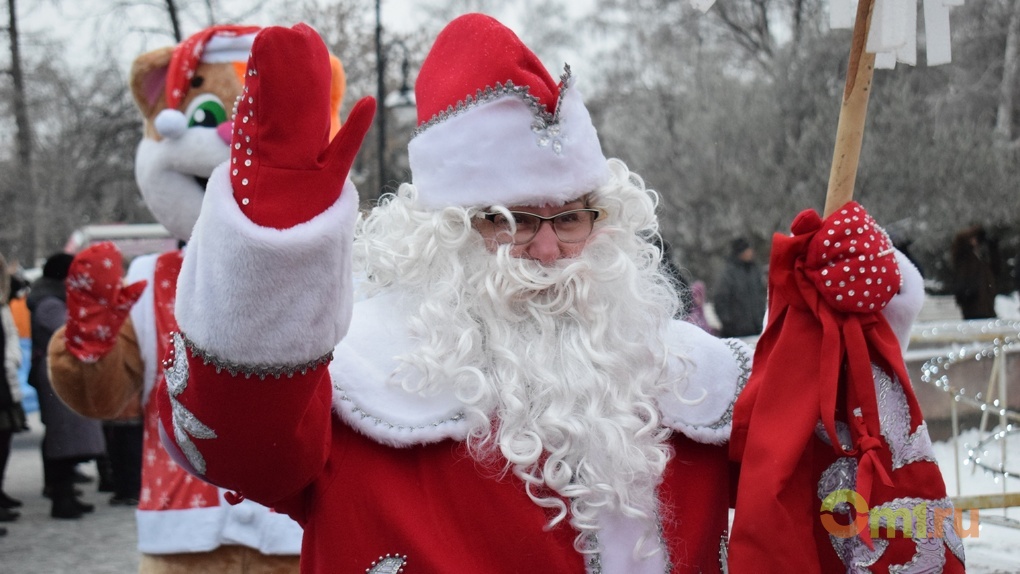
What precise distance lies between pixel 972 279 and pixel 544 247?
1001 cm

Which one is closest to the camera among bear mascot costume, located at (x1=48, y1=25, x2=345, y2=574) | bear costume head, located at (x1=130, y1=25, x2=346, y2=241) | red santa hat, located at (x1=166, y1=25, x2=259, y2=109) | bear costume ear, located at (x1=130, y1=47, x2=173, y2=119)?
bear mascot costume, located at (x1=48, y1=25, x2=345, y2=574)

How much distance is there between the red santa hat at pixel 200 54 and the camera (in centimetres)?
415

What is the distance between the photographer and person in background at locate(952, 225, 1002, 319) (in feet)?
36.9

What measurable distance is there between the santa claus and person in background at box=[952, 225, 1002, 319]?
9549 millimetres

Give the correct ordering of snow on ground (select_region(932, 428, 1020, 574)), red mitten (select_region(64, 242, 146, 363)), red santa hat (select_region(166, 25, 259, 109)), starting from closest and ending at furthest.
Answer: red mitten (select_region(64, 242, 146, 363)) → red santa hat (select_region(166, 25, 259, 109)) → snow on ground (select_region(932, 428, 1020, 574))

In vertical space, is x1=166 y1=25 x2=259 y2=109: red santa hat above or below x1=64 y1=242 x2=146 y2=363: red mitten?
above

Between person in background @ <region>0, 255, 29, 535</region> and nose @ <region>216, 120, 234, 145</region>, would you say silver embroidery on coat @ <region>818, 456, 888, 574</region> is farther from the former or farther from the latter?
person in background @ <region>0, 255, 29, 535</region>

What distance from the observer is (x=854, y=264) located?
214 cm

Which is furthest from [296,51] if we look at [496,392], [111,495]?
[111,495]

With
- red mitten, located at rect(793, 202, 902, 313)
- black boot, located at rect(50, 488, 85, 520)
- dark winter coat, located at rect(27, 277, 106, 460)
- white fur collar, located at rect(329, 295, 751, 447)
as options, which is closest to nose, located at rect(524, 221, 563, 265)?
white fur collar, located at rect(329, 295, 751, 447)

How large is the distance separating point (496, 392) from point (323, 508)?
15.7 inches

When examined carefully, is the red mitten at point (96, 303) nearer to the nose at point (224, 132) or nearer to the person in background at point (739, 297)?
the nose at point (224, 132)

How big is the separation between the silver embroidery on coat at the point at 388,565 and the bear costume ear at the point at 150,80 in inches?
105

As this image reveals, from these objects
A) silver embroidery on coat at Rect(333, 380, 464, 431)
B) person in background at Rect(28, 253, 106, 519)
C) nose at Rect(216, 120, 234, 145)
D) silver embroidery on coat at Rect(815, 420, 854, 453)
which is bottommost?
person in background at Rect(28, 253, 106, 519)
